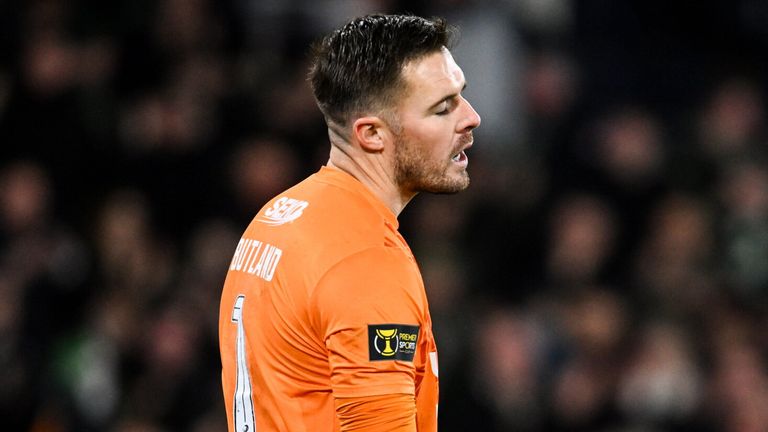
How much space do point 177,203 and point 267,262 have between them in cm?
534

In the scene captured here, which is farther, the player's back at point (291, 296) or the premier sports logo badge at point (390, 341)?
the player's back at point (291, 296)

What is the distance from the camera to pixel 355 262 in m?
2.88

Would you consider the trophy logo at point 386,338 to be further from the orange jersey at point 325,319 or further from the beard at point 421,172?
the beard at point 421,172

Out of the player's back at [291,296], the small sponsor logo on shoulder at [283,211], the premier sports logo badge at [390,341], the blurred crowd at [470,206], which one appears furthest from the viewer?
the blurred crowd at [470,206]

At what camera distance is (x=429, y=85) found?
312 cm

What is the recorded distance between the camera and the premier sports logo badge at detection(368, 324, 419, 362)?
9.24 ft

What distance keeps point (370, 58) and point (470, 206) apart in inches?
209

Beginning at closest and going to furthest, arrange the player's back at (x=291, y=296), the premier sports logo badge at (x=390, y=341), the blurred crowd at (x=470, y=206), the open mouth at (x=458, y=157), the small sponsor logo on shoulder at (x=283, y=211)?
the premier sports logo badge at (x=390, y=341) → the player's back at (x=291, y=296) → the small sponsor logo on shoulder at (x=283, y=211) → the open mouth at (x=458, y=157) → the blurred crowd at (x=470, y=206)

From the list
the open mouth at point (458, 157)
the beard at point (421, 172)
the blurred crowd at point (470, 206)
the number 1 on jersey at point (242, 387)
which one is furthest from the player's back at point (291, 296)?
the blurred crowd at point (470, 206)

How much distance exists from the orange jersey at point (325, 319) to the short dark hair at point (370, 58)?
A: 0.18 meters

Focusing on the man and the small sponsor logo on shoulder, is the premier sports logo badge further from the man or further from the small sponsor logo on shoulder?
the small sponsor logo on shoulder

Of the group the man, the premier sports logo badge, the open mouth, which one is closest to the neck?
the man

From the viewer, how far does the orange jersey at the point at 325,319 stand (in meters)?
2.83

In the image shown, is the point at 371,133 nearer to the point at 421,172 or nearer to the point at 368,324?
the point at 421,172
